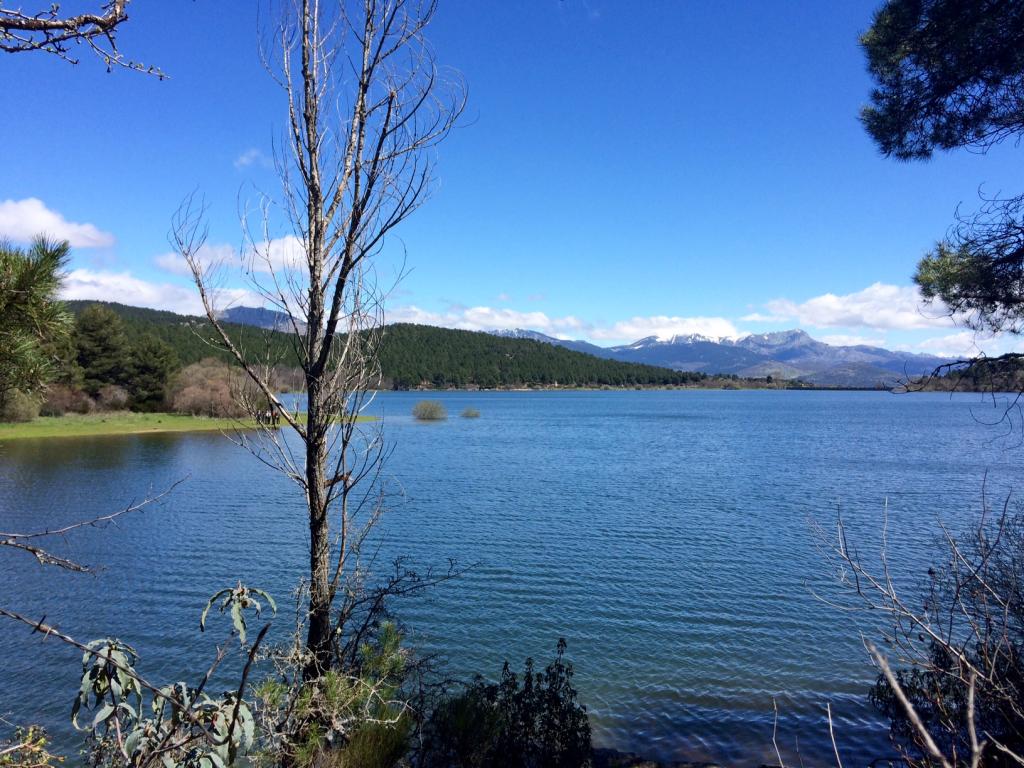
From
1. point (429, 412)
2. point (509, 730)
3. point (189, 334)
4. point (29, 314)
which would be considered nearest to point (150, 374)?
point (429, 412)

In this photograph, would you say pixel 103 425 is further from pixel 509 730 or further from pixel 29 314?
pixel 29 314

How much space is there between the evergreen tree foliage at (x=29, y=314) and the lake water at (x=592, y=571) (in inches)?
131

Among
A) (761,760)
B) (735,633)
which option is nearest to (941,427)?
(735,633)

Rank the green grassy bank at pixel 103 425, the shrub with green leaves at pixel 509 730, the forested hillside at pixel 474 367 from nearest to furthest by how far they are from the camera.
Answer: the shrub with green leaves at pixel 509 730 → the green grassy bank at pixel 103 425 → the forested hillside at pixel 474 367

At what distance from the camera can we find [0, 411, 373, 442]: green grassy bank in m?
47.8

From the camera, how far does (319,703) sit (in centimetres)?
514

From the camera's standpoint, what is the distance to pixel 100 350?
6125 cm

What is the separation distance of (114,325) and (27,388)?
67.5 m

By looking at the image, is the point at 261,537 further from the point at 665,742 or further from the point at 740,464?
the point at 740,464

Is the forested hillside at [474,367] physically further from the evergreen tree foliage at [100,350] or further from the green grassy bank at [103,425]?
the green grassy bank at [103,425]

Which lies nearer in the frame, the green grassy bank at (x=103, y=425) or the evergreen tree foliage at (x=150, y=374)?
the green grassy bank at (x=103, y=425)

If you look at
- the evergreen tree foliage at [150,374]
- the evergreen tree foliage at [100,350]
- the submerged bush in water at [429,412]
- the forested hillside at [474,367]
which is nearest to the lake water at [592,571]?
the evergreen tree foliage at [100,350]

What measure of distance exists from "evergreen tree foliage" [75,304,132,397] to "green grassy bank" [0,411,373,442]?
4.20m

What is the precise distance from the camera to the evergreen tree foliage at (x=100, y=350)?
60594mm
